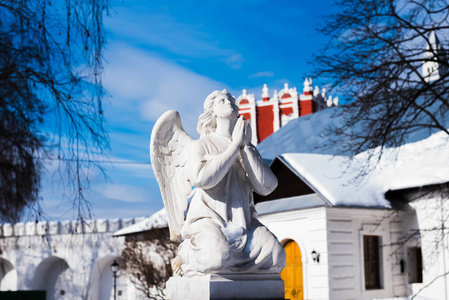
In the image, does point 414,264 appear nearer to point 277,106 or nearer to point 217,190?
point 217,190

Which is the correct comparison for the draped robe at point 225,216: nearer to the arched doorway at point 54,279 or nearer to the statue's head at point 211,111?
the statue's head at point 211,111

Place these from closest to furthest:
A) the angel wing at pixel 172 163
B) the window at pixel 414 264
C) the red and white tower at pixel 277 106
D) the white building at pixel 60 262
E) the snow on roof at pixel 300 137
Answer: the angel wing at pixel 172 163 < the window at pixel 414 264 < the snow on roof at pixel 300 137 < the white building at pixel 60 262 < the red and white tower at pixel 277 106

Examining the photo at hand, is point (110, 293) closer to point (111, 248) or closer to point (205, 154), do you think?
point (111, 248)

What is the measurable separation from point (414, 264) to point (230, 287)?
663 inches

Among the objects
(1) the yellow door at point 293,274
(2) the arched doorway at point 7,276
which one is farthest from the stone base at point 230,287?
(2) the arched doorway at point 7,276

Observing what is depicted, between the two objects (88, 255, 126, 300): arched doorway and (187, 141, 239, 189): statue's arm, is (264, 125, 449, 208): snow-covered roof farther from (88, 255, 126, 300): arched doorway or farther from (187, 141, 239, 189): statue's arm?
(88, 255, 126, 300): arched doorway

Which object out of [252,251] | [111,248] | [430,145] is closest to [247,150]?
[252,251]

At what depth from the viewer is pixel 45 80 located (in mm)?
6891

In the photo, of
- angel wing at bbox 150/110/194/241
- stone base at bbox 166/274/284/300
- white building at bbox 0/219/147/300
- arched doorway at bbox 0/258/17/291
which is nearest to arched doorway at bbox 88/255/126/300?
white building at bbox 0/219/147/300

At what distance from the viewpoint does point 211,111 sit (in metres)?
5.73

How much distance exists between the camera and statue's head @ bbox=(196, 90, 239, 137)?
5.64 meters

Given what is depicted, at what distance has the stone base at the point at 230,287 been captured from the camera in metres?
4.90

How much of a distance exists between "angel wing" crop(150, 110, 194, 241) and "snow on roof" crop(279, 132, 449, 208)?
12.4 meters

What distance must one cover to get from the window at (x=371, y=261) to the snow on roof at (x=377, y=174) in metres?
1.38
